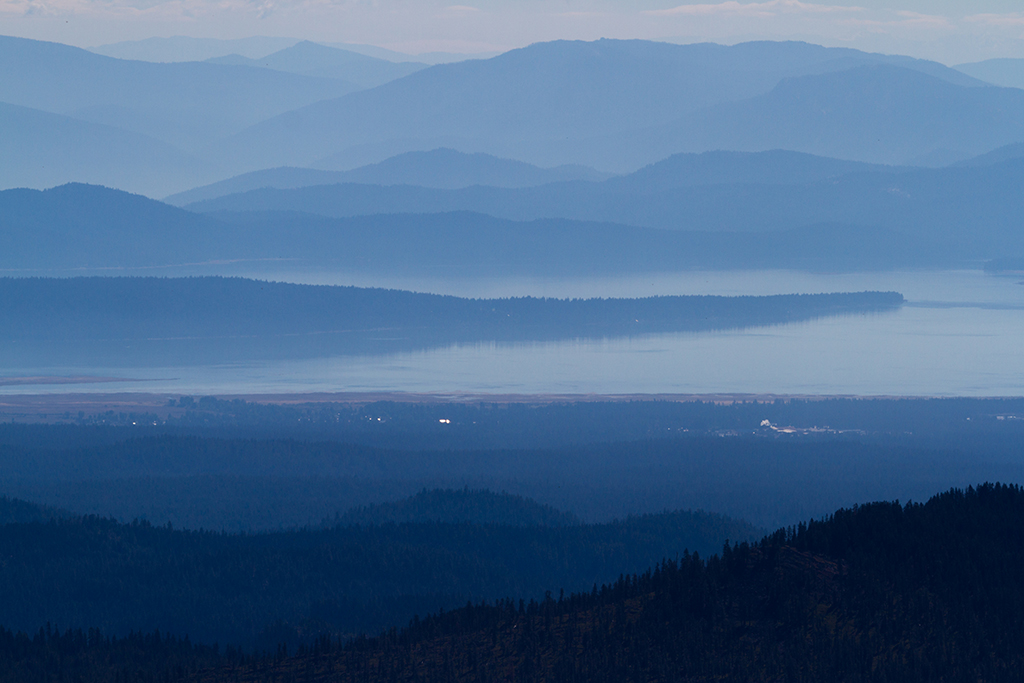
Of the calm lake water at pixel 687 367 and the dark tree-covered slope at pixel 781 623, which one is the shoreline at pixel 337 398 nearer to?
the calm lake water at pixel 687 367

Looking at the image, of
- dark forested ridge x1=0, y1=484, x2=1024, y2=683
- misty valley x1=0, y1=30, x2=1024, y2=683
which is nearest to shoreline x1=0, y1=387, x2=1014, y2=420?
misty valley x1=0, y1=30, x2=1024, y2=683

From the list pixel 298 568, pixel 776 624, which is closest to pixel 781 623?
pixel 776 624

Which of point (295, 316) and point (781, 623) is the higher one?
point (295, 316)

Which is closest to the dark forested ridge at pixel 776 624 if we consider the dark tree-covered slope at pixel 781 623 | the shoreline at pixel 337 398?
the dark tree-covered slope at pixel 781 623

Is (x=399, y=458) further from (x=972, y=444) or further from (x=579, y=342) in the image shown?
(x=579, y=342)

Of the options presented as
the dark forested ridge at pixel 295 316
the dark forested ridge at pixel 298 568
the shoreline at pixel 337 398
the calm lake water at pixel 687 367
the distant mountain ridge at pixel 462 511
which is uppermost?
the dark forested ridge at pixel 295 316

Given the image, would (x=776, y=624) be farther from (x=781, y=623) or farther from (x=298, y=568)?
(x=298, y=568)
